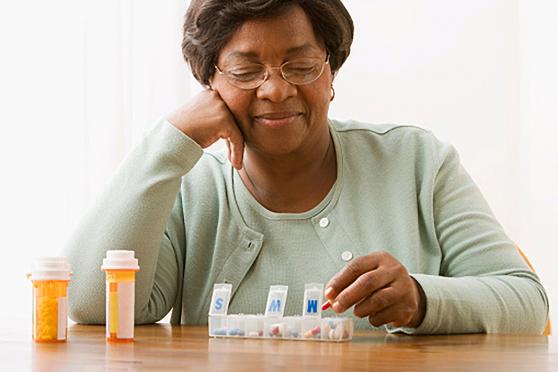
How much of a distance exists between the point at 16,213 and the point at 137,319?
48.3 inches

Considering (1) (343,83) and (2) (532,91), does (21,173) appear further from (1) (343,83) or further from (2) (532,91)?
(2) (532,91)

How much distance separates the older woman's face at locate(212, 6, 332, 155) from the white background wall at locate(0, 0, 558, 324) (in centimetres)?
121

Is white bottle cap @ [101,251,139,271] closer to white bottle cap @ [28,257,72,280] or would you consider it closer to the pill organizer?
white bottle cap @ [28,257,72,280]

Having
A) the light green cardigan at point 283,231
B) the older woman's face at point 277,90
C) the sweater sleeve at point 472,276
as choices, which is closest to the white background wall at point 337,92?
the light green cardigan at point 283,231

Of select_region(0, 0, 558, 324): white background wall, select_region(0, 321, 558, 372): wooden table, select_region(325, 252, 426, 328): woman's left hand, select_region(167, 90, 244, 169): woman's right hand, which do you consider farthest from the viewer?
select_region(0, 0, 558, 324): white background wall

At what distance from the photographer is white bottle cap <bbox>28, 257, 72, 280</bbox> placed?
1349mm

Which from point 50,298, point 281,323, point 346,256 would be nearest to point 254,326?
point 281,323

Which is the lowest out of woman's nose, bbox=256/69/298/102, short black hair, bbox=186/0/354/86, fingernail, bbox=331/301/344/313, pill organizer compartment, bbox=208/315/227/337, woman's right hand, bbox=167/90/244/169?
pill organizer compartment, bbox=208/315/227/337

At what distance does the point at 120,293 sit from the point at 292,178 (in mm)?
759

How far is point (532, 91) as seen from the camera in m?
3.41

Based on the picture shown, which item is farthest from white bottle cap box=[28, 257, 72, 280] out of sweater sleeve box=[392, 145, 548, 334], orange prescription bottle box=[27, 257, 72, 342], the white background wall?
the white background wall

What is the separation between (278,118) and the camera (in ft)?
6.18

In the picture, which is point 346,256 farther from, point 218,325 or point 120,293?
point 120,293

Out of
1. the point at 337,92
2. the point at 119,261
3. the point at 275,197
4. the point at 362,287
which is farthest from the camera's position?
the point at 337,92
